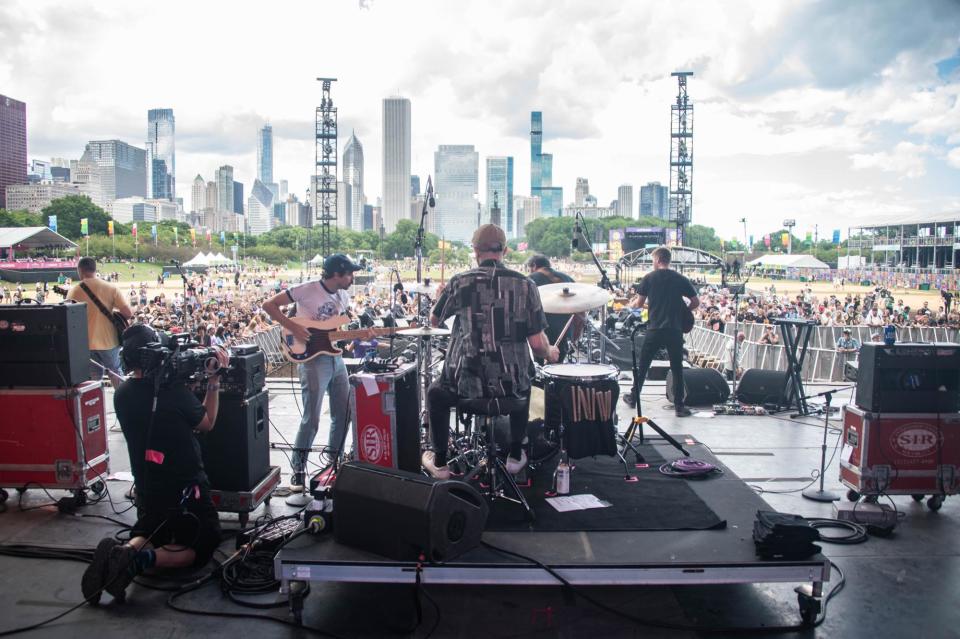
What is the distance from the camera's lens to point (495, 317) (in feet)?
13.1

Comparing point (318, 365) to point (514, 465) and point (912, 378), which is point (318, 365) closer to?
point (514, 465)

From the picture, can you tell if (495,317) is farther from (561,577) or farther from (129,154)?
(129,154)

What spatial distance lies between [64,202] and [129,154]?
12903 centimetres

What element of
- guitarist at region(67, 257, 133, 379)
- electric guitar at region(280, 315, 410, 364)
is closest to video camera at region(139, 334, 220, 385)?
electric guitar at region(280, 315, 410, 364)

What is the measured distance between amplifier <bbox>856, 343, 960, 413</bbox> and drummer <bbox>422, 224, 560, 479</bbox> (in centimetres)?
255

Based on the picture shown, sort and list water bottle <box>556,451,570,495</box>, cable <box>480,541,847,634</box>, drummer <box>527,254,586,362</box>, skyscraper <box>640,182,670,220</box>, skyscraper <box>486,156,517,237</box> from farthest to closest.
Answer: skyscraper <box>640,182,670,220</box>
skyscraper <box>486,156,517,237</box>
drummer <box>527,254,586,362</box>
water bottle <box>556,451,570,495</box>
cable <box>480,541,847,634</box>

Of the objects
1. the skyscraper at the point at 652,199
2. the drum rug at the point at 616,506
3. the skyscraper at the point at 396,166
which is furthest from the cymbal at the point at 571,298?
the skyscraper at the point at 652,199

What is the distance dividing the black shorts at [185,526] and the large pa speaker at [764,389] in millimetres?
6569

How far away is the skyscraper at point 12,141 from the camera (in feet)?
147

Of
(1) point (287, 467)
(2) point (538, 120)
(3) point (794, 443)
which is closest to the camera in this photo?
(1) point (287, 467)

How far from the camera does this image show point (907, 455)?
4832 millimetres

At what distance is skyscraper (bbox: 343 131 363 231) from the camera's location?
135625mm

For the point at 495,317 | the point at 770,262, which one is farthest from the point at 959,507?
the point at 770,262

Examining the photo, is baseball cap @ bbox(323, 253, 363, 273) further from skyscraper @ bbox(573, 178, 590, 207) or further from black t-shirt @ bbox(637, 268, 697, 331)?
skyscraper @ bbox(573, 178, 590, 207)
